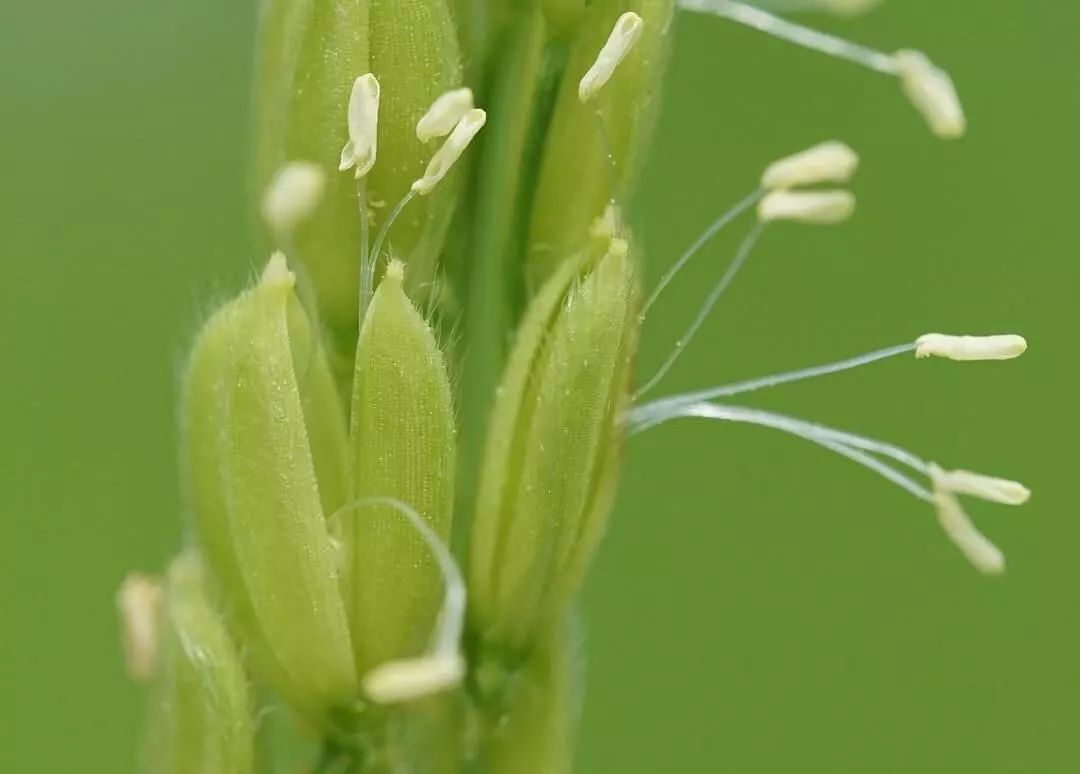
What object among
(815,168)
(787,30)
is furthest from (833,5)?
(815,168)

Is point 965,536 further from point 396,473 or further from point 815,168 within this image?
point 396,473

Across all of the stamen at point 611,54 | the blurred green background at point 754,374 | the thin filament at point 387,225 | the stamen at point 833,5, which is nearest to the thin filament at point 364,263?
the thin filament at point 387,225

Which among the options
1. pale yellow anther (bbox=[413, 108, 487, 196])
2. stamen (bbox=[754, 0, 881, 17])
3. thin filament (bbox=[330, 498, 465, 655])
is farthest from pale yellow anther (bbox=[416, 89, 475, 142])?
stamen (bbox=[754, 0, 881, 17])

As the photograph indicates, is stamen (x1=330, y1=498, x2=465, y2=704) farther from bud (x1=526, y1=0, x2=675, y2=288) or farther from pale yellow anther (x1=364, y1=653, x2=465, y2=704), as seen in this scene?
bud (x1=526, y1=0, x2=675, y2=288)

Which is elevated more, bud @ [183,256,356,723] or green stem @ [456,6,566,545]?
green stem @ [456,6,566,545]

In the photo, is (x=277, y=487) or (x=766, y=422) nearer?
(x=277, y=487)
